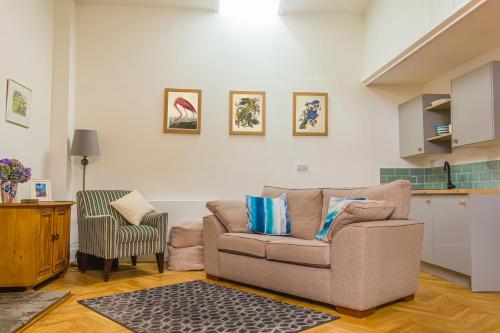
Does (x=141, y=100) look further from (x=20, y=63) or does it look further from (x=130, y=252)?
(x=130, y=252)

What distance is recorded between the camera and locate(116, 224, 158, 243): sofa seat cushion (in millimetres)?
3994

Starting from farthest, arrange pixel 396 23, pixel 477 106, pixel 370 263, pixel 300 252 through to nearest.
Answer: pixel 396 23 → pixel 477 106 → pixel 300 252 → pixel 370 263

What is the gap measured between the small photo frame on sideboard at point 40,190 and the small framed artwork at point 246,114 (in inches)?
86.8

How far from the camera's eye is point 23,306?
2.90 m

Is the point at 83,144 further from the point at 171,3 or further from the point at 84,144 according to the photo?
the point at 171,3

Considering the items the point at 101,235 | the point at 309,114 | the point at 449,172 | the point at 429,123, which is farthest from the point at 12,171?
the point at 449,172

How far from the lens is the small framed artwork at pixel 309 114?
5.36m

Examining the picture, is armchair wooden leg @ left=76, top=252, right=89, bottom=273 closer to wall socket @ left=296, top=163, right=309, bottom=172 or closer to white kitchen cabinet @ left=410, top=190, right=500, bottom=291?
wall socket @ left=296, top=163, right=309, bottom=172

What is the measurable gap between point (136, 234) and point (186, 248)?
2.17 ft

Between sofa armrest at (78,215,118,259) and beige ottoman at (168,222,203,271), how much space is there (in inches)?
30.2

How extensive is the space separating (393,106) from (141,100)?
3244 mm

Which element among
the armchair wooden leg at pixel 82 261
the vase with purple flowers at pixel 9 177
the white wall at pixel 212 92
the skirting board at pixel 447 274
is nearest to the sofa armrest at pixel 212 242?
the white wall at pixel 212 92

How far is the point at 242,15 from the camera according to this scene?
5.39m

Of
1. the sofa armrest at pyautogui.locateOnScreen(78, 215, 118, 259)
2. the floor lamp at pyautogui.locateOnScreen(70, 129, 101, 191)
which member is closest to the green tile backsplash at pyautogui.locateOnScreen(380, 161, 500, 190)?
the sofa armrest at pyautogui.locateOnScreen(78, 215, 118, 259)
